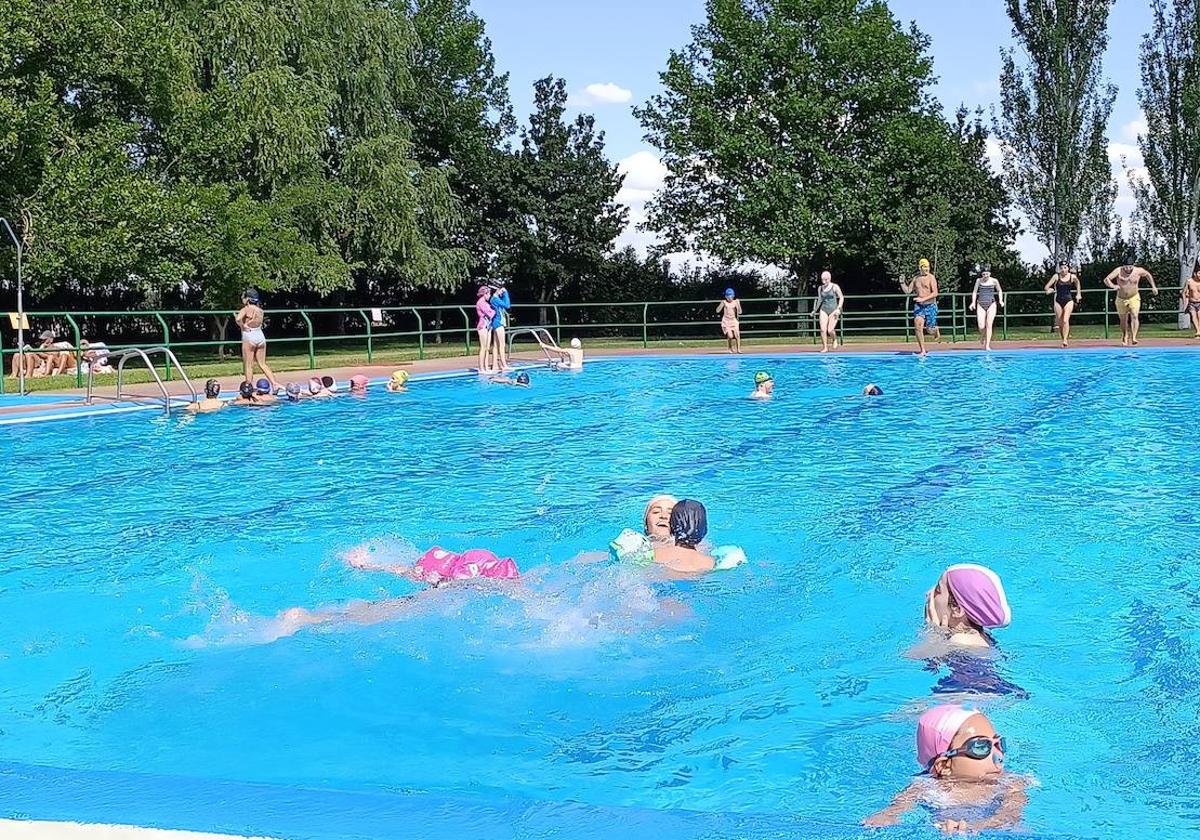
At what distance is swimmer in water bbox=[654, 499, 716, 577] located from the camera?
6734 mm

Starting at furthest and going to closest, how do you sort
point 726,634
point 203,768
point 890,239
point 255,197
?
point 890,239
point 255,197
point 726,634
point 203,768

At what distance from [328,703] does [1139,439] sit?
9496mm

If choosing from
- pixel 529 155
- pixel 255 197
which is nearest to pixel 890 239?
pixel 529 155

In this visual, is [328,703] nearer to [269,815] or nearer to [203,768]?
[203,768]

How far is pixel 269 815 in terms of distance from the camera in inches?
137

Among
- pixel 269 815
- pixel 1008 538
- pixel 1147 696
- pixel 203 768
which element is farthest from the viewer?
pixel 1008 538

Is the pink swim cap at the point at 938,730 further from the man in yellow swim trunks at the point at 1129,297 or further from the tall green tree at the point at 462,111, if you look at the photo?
the tall green tree at the point at 462,111

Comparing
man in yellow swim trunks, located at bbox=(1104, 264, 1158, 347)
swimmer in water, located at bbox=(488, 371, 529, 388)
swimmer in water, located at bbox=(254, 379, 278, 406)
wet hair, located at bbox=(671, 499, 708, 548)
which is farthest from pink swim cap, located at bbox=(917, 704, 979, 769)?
man in yellow swim trunks, located at bbox=(1104, 264, 1158, 347)

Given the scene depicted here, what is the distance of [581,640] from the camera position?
587 centimetres

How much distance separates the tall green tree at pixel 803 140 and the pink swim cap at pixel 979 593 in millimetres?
32563

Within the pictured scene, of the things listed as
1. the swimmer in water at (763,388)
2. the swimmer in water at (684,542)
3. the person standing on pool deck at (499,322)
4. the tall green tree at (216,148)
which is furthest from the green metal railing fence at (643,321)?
the swimmer in water at (684,542)

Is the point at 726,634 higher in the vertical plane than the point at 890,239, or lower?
lower

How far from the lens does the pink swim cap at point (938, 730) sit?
147 inches

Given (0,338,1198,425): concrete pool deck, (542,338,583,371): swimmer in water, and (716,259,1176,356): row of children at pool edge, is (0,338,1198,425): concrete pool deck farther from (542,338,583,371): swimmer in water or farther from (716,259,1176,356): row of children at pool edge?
(542,338,583,371): swimmer in water
